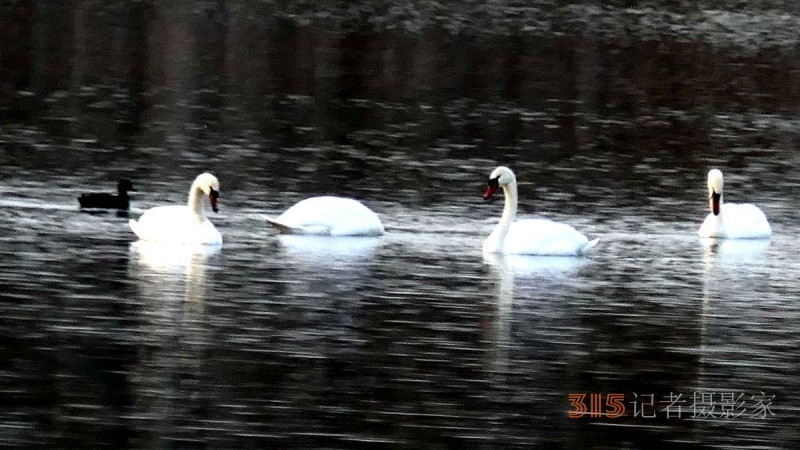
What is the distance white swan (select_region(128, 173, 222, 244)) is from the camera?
18.0 meters

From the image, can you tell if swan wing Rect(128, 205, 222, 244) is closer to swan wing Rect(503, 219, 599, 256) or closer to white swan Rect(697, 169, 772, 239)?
swan wing Rect(503, 219, 599, 256)

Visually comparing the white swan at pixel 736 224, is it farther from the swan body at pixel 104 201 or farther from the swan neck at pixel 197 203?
the swan body at pixel 104 201

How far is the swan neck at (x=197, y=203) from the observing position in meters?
18.1

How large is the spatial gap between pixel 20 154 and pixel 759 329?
12.0 meters

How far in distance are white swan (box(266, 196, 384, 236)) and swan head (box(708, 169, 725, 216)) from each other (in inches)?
171

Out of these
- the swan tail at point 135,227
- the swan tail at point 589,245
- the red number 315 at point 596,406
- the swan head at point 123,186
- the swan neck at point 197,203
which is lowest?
the red number 315 at point 596,406

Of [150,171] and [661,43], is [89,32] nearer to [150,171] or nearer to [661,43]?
[661,43]

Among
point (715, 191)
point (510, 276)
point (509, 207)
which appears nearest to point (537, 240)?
point (509, 207)

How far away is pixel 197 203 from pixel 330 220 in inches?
59.2

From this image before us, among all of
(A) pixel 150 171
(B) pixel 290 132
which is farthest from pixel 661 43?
(A) pixel 150 171

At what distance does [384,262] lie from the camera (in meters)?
17.5

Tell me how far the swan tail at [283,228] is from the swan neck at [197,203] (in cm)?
76

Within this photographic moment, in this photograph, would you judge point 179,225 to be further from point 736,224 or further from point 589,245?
point 736,224

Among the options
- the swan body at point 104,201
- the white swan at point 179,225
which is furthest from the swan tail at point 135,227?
the swan body at point 104,201
